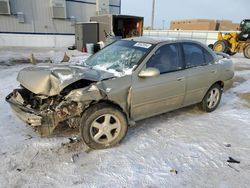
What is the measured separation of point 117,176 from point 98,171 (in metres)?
0.26

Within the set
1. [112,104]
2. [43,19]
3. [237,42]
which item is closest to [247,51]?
[237,42]

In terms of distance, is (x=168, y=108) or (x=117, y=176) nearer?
(x=117, y=176)

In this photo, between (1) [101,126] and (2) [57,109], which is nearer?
(2) [57,109]

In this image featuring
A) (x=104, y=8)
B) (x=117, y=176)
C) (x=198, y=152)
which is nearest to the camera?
(x=117, y=176)

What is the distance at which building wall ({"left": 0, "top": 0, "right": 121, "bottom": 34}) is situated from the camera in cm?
1600

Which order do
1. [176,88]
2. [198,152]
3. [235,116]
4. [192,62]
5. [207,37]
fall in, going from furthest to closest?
[207,37] < [235,116] < [192,62] < [176,88] < [198,152]

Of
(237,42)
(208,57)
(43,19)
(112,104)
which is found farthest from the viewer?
(43,19)

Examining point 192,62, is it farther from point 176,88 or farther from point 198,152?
point 198,152

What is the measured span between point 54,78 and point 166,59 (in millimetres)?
1909

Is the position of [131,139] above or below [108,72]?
below

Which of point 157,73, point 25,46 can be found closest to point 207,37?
point 25,46

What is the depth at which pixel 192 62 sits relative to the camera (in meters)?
4.38

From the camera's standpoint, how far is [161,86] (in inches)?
151

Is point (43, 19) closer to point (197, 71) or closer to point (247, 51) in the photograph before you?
point (247, 51)
